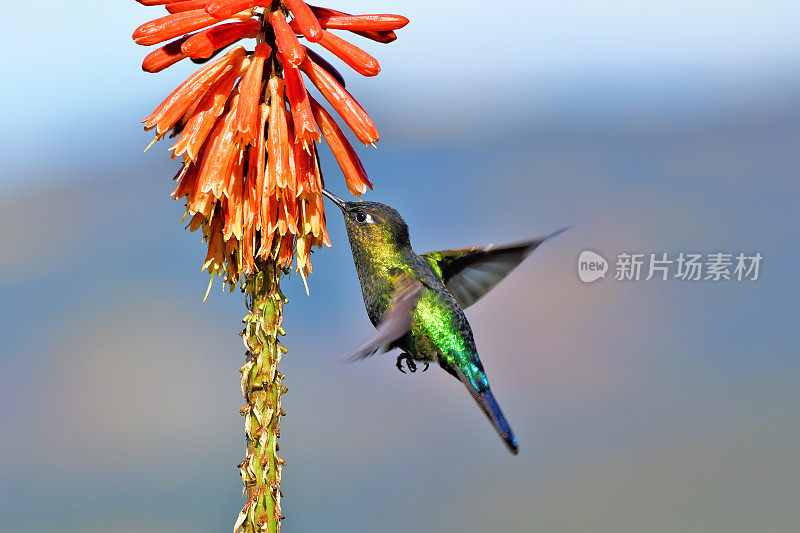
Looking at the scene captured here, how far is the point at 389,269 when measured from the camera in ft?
16.7

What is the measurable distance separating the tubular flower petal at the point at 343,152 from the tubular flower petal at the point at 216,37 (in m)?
0.46

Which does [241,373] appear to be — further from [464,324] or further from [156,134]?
[464,324]

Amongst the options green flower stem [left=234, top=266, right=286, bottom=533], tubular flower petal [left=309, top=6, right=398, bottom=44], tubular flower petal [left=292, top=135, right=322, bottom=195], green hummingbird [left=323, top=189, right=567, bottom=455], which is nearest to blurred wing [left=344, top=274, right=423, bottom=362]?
green hummingbird [left=323, top=189, right=567, bottom=455]

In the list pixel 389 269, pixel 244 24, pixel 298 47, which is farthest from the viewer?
pixel 389 269

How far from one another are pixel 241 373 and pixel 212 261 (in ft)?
2.35

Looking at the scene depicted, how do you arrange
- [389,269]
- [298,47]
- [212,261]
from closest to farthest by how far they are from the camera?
[298,47] → [212,261] → [389,269]

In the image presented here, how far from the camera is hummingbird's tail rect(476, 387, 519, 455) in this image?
502 cm

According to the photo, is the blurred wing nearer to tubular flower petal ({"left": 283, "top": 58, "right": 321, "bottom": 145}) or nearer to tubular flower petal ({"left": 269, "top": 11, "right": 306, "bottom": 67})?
tubular flower petal ({"left": 283, "top": 58, "right": 321, "bottom": 145})

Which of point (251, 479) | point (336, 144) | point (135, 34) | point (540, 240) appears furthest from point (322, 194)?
point (540, 240)

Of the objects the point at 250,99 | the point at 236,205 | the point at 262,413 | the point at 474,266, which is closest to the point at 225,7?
the point at 250,99

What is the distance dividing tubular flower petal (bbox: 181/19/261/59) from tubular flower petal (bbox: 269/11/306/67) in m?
0.17

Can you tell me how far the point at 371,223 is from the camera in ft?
16.4

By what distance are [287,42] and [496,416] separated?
2.87 metres

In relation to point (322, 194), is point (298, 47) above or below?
above
